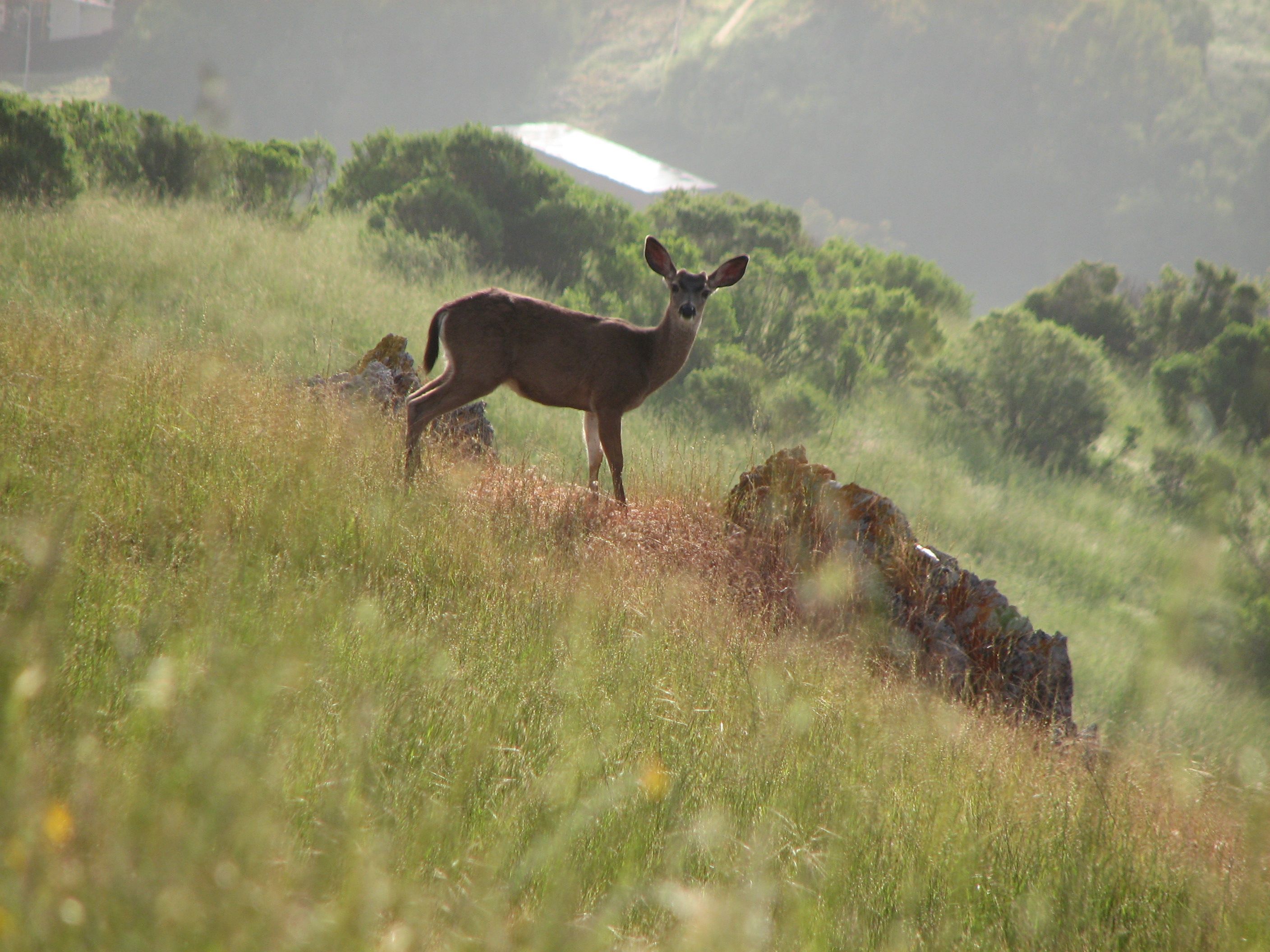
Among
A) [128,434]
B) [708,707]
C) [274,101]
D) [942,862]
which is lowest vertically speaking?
[274,101]

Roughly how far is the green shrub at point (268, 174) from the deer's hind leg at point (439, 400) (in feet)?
36.8

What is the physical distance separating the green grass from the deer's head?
4.79 feet

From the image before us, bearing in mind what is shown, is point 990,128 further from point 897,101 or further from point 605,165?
point 605,165

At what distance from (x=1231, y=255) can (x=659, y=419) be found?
92.4 meters

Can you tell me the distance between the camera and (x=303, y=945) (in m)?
1.89

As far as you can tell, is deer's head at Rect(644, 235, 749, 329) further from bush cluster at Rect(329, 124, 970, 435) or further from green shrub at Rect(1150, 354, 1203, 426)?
green shrub at Rect(1150, 354, 1203, 426)

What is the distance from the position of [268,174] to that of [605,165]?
48.4m

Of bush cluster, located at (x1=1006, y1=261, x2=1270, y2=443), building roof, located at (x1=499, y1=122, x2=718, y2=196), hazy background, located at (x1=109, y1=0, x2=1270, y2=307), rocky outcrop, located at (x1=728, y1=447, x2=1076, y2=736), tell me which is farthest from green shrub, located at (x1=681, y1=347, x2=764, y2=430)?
hazy background, located at (x1=109, y1=0, x2=1270, y2=307)

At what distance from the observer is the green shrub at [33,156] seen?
39.0 feet

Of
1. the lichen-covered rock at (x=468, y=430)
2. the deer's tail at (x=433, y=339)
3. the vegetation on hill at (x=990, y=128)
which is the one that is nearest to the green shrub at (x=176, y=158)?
the lichen-covered rock at (x=468, y=430)

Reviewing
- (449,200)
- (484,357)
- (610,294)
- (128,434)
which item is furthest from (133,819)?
(449,200)

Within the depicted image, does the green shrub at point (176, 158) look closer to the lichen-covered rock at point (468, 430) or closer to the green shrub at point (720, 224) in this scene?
the green shrub at point (720, 224)

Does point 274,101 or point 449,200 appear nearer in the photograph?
point 449,200

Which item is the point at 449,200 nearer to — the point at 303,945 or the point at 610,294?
the point at 610,294
